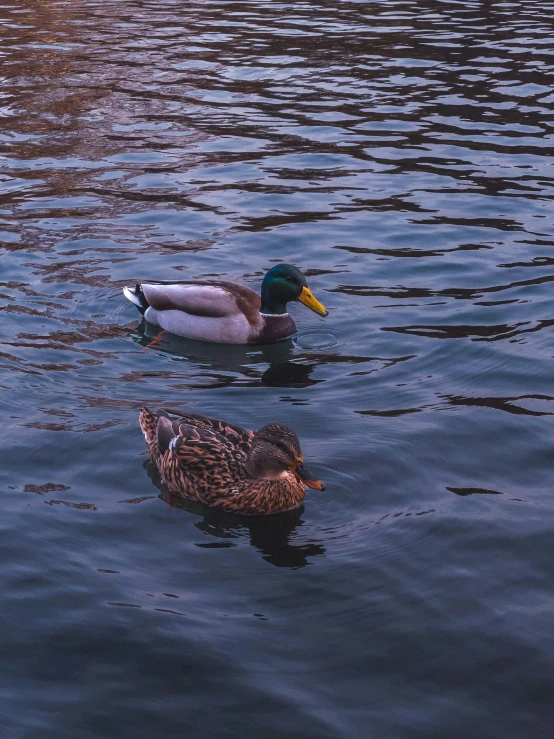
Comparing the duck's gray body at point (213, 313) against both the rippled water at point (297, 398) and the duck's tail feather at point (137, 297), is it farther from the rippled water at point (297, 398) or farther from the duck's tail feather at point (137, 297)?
the rippled water at point (297, 398)

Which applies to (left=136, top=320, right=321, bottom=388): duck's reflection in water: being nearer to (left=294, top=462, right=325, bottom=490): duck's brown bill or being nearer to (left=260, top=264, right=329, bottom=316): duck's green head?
(left=260, top=264, right=329, bottom=316): duck's green head

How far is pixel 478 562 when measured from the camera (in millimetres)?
6695

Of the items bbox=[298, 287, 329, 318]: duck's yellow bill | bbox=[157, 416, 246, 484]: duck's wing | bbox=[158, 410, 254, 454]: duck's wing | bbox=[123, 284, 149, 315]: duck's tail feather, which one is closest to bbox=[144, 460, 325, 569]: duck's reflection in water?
bbox=[157, 416, 246, 484]: duck's wing

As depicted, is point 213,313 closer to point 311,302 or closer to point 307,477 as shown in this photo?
point 311,302

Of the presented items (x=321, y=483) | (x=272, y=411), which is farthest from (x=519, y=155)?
(x=321, y=483)

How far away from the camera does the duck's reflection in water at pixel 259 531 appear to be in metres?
6.82

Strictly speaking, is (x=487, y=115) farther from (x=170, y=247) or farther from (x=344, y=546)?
(x=344, y=546)

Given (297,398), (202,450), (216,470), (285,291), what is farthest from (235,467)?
(285,291)

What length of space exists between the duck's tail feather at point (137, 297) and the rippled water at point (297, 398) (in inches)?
11.7

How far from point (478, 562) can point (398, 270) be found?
556 centimetres

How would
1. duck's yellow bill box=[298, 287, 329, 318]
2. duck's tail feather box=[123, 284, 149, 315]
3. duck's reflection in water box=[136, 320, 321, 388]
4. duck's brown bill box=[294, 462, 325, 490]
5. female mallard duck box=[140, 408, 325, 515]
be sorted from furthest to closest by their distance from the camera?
1. duck's tail feather box=[123, 284, 149, 315]
2. duck's yellow bill box=[298, 287, 329, 318]
3. duck's reflection in water box=[136, 320, 321, 388]
4. female mallard duck box=[140, 408, 325, 515]
5. duck's brown bill box=[294, 462, 325, 490]

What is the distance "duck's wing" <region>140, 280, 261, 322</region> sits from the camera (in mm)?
10688

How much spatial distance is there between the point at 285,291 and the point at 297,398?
74.1 inches

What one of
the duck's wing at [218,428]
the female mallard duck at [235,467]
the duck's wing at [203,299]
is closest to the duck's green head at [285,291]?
the duck's wing at [203,299]
